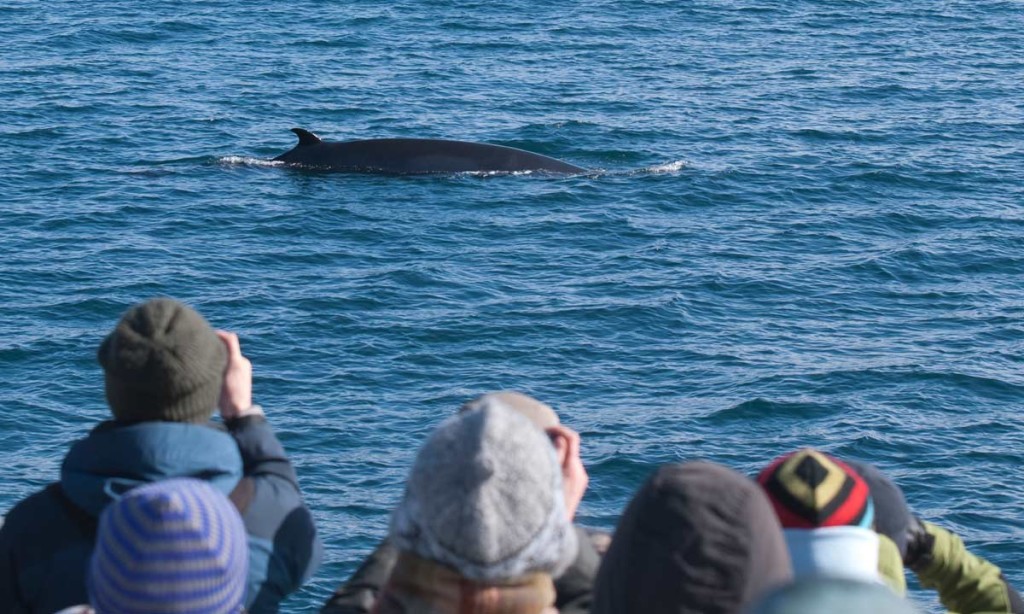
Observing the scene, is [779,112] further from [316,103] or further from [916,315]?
[916,315]

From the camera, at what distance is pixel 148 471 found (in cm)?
448

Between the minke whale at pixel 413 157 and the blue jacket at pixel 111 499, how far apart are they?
21.6 metres

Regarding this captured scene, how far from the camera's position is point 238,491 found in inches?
184

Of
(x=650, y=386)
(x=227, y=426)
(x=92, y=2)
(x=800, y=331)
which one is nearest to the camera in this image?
(x=227, y=426)

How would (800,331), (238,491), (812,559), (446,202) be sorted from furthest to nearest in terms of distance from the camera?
(446,202) < (800,331) < (238,491) < (812,559)

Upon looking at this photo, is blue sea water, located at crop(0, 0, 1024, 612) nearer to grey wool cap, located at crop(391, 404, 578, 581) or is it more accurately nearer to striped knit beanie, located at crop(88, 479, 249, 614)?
striped knit beanie, located at crop(88, 479, 249, 614)

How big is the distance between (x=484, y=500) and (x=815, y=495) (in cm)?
101

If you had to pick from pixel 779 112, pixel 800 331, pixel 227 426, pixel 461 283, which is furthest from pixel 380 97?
pixel 227 426

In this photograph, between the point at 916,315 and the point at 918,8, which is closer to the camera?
the point at 916,315

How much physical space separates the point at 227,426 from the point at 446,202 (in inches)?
792

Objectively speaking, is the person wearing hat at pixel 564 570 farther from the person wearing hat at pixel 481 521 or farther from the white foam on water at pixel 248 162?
the white foam on water at pixel 248 162

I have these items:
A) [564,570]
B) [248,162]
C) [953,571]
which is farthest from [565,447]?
[248,162]

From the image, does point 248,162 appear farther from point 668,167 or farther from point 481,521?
point 481,521

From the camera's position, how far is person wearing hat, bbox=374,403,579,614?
12.1 feet
